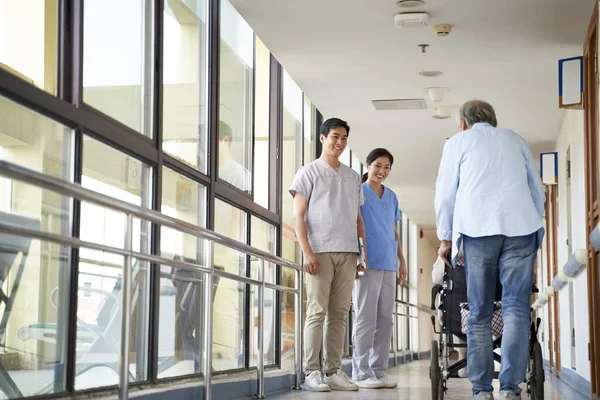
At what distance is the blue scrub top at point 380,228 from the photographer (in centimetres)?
520

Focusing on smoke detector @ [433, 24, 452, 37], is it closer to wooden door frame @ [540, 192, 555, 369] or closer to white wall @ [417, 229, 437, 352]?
wooden door frame @ [540, 192, 555, 369]

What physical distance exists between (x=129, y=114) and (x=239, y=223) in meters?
1.73

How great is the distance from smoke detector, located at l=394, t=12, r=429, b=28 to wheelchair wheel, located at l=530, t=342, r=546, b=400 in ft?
7.34

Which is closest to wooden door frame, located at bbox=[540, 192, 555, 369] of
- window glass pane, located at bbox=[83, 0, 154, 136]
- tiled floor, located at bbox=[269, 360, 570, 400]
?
tiled floor, located at bbox=[269, 360, 570, 400]

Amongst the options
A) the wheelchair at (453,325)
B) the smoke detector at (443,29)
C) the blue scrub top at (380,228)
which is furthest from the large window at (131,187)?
the smoke detector at (443,29)

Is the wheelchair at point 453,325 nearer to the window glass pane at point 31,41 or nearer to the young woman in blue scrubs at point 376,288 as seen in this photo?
the young woman in blue scrubs at point 376,288

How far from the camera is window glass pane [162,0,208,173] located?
3.98 m

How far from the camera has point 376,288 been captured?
5.16 metres

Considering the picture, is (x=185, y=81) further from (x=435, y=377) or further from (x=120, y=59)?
(x=435, y=377)

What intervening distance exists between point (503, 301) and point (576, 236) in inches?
114

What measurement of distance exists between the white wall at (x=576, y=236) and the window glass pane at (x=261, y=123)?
2077 mm

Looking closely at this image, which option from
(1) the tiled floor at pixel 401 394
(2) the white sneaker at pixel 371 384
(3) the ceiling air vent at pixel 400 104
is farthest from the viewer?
(3) the ceiling air vent at pixel 400 104

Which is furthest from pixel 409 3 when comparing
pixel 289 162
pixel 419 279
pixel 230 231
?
pixel 419 279

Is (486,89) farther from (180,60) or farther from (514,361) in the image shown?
(514,361)
